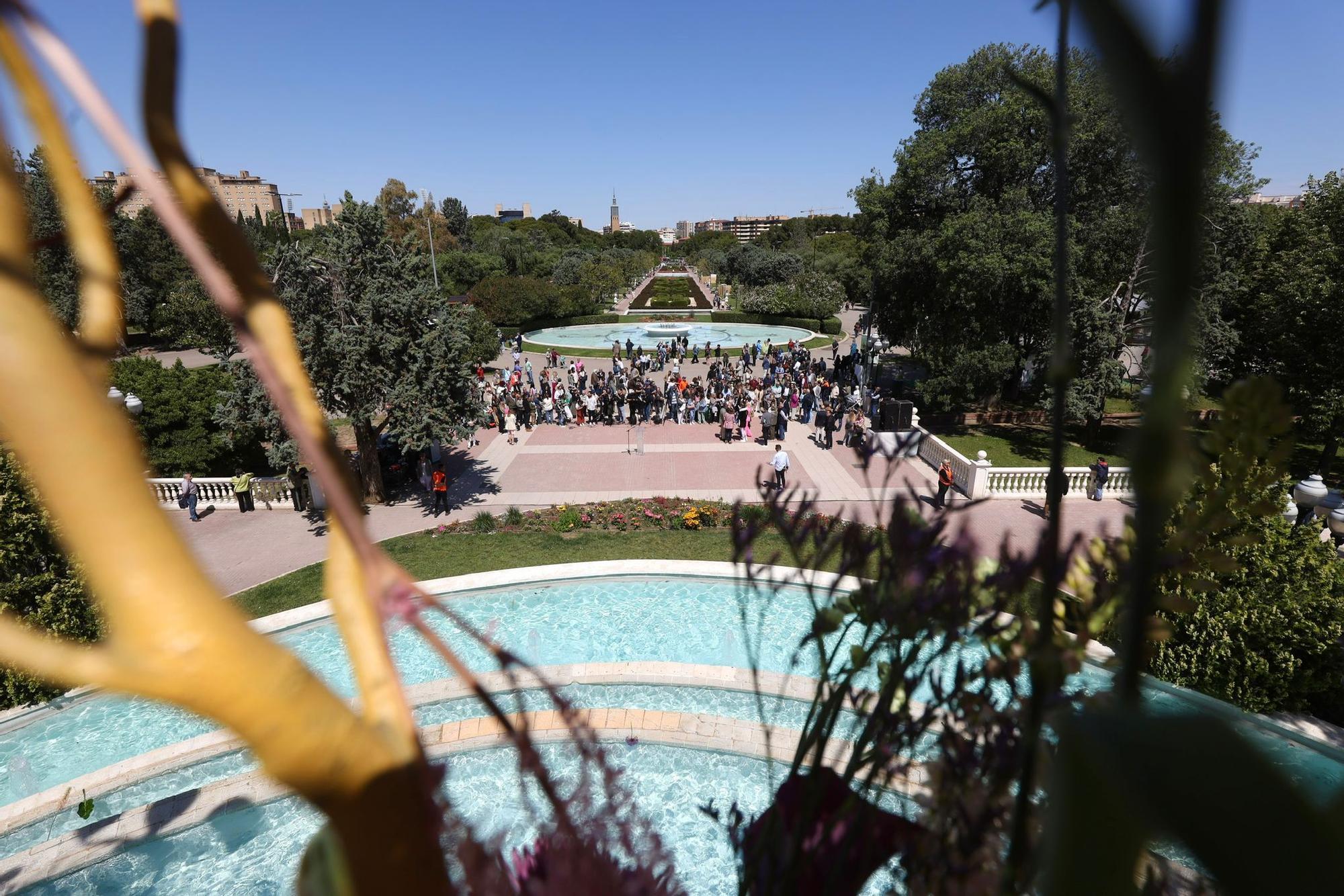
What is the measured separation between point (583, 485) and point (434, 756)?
32.6 ft

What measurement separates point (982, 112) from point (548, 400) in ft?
A: 42.6

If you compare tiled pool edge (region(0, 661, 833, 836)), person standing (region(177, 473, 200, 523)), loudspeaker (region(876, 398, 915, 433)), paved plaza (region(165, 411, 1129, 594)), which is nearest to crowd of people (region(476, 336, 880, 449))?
paved plaza (region(165, 411, 1129, 594))

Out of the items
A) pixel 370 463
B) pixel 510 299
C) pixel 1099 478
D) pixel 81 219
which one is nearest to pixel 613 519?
pixel 370 463

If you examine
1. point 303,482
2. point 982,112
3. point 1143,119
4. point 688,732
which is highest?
point 982,112

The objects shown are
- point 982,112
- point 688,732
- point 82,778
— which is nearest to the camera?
point 82,778

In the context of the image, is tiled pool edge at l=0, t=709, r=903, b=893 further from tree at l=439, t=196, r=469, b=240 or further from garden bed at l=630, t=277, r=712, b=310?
tree at l=439, t=196, r=469, b=240

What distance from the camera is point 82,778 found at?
5.95 meters

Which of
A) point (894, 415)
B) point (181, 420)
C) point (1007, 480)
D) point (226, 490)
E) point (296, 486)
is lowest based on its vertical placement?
point (1007, 480)

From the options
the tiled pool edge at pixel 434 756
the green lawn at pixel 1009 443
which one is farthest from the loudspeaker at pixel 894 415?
the tiled pool edge at pixel 434 756

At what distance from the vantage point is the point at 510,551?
10.9 meters

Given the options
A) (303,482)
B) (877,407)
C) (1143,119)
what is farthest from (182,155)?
(877,407)

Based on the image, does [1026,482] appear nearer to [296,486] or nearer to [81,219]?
[296,486]

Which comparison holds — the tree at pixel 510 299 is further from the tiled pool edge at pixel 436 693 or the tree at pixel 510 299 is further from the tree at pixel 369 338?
the tiled pool edge at pixel 436 693

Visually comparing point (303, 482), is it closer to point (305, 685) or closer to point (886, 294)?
point (305, 685)
